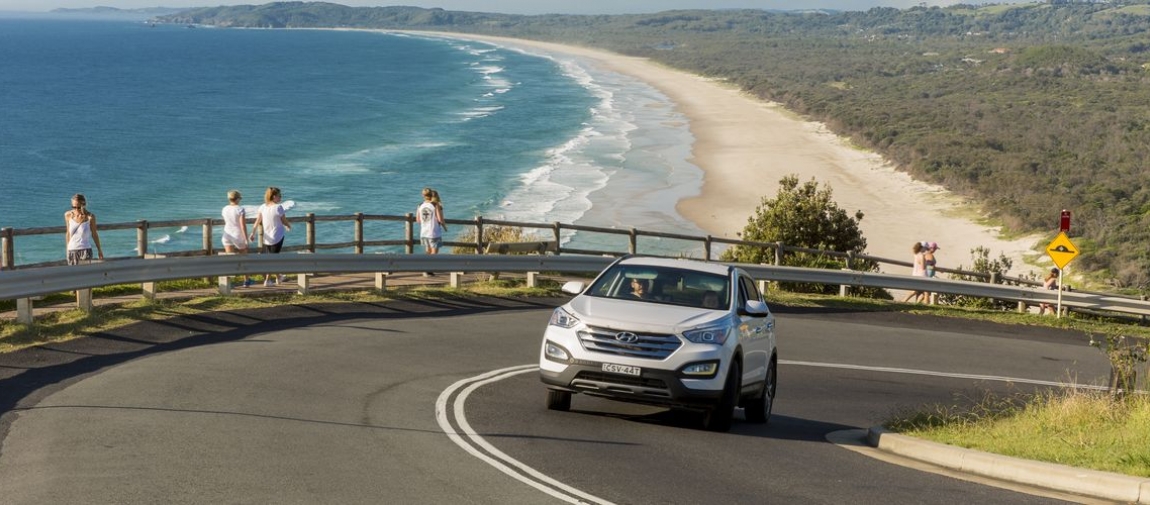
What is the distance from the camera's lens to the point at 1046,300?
26656 millimetres

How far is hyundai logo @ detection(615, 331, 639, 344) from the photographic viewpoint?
38.2 ft

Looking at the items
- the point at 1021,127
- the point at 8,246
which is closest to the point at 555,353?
the point at 8,246

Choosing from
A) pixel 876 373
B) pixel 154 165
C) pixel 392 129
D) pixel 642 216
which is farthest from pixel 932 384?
pixel 392 129

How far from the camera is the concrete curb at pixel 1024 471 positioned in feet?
32.1

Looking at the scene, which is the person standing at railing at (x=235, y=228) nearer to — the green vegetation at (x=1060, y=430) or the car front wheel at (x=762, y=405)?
the car front wheel at (x=762, y=405)

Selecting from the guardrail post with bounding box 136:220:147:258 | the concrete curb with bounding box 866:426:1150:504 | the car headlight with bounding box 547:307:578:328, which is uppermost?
the guardrail post with bounding box 136:220:147:258

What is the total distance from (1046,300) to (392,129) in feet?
239

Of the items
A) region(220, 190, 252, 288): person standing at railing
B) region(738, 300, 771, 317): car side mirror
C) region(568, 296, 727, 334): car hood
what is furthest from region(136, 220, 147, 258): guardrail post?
region(738, 300, 771, 317): car side mirror

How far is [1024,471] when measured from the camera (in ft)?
34.7

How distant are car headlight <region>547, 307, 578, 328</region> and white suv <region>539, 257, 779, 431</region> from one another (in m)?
0.01

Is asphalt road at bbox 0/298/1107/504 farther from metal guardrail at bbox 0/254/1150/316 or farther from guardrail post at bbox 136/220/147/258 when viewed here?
guardrail post at bbox 136/220/147/258

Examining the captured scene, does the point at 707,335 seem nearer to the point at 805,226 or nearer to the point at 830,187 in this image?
the point at 805,226

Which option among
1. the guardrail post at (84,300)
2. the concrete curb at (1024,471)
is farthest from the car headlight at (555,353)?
the guardrail post at (84,300)

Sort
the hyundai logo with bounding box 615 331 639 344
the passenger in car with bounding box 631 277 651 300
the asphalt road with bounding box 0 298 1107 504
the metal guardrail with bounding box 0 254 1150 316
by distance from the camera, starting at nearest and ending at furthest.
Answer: the asphalt road with bounding box 0 298 1107 504 < the hyundai logo with bounding box 615 331 639 344 < the passenger in car with bounding box 631 277 651 300 < the metal guardrail with bounding box 0 254 1150 316
